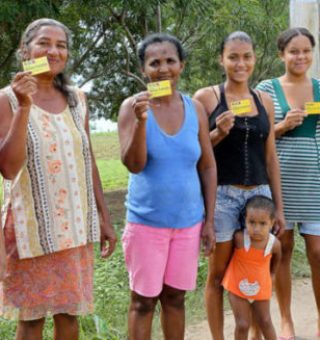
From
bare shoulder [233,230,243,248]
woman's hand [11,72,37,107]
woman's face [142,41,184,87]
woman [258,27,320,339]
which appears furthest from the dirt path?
woman's hand [11,72,37,107]

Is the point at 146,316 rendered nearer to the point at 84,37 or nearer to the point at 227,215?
the point at 227,215

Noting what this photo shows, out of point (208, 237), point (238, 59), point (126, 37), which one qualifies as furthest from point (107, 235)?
point (126, 37)

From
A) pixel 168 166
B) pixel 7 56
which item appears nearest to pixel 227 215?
pixel 168 166

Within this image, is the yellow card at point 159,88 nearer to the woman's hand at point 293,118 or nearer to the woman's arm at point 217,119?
the woman's arm at point 217,119

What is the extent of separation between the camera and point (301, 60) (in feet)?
11.5

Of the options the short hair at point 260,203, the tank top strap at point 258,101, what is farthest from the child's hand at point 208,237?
the tank top strap at point 258,101

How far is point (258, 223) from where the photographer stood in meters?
3.08

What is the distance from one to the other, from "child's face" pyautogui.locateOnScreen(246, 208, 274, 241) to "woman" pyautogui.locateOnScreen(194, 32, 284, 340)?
87mm

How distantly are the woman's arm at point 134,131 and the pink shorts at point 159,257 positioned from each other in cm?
33

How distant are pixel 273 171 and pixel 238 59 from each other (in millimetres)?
664

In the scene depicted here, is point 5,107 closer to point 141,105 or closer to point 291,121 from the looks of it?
point 141,105

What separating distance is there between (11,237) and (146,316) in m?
0.83

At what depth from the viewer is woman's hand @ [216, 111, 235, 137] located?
2926 millimetres

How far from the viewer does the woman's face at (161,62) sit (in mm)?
2789
